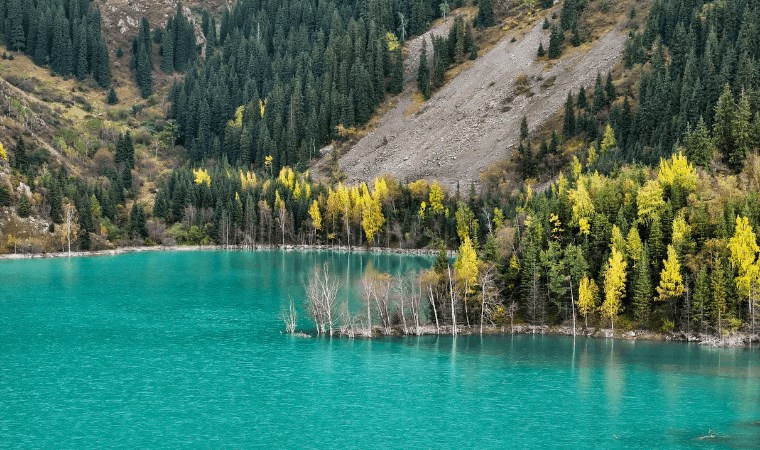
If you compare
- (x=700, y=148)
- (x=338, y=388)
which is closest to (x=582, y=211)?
(x=700, y=148)

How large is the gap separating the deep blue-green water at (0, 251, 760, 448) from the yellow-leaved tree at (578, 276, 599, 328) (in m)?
4.12

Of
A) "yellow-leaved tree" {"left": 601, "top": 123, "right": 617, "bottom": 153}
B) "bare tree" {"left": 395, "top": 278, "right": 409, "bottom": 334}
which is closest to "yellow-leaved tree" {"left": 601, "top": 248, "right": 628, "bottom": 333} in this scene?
"bare tree" {"left": 395, "top": 278, "right": 409, "bottom": 334}

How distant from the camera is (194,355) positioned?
339 feet

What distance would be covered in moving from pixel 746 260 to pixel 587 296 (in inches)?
727

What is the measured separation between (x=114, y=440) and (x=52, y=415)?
9.39 m

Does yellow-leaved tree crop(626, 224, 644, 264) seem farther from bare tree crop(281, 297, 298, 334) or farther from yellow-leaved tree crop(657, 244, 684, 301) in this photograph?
bare tree crop(281, 297, 298, 334)

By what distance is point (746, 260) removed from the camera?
4112 inches

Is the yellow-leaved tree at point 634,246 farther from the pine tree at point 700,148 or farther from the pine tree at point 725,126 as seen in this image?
the pine tree at point 725,126

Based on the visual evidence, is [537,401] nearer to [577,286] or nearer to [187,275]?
[577,286]

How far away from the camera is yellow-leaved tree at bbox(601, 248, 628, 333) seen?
108 m

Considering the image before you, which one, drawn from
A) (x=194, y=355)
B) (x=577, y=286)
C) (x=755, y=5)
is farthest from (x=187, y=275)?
(x=755, y=5)

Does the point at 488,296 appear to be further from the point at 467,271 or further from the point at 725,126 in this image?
the point at 725,126

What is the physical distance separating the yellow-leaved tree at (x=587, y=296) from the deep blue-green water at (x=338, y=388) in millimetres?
4118

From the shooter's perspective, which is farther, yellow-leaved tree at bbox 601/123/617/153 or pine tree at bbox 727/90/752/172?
yellow-leaved tree at bbox 601/123/617/153
